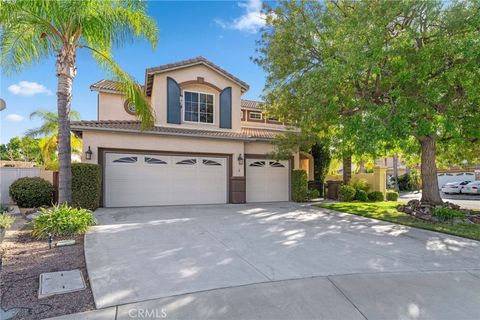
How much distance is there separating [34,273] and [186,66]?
12433 millimetres

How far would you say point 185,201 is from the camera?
1405 cm

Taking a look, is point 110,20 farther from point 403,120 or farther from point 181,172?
point 403,120

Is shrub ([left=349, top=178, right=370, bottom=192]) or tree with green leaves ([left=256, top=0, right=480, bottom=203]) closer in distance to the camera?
tree with green leaves ([left=256, top=0, right=480, bottom=203])

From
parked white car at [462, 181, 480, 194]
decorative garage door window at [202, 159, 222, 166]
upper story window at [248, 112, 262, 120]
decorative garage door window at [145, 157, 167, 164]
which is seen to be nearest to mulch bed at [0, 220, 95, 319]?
decorative garage door window at [145, 157, 167, 164]

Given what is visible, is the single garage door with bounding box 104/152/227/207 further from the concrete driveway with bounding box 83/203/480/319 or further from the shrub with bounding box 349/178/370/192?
the shrub with bounding box 349/178/370/192

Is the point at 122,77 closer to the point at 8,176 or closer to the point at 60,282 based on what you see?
the point at 60,282

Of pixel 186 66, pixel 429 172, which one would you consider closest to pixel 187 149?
pixel 186 66

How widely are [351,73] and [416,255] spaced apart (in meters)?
5.80

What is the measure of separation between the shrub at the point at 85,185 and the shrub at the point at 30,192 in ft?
6.78

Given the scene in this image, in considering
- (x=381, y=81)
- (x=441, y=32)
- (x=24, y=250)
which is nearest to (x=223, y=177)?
(x=381, y=81)

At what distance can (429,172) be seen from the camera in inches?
464

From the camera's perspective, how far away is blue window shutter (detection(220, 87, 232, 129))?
1588 cm

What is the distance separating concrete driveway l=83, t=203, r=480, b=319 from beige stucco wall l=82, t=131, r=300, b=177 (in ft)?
15.7
